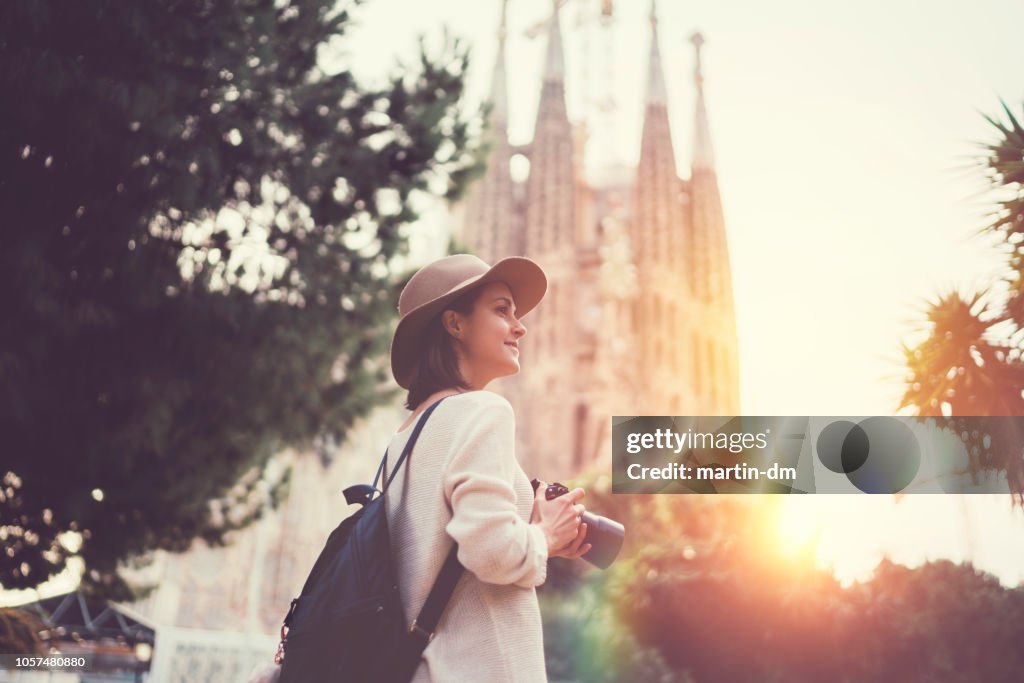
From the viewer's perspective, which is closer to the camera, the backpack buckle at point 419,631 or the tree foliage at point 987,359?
the backpack buckle at point 419,631

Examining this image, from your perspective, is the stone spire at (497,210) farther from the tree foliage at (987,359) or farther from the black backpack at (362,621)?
the black backpack at (362,621)

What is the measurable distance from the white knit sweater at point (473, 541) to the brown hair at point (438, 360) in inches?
6.2

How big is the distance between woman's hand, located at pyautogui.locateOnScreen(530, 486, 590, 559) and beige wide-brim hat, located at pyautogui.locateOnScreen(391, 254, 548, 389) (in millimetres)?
418

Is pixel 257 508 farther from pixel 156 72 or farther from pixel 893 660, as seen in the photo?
pixel 893 660

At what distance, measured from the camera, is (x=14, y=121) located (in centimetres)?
445

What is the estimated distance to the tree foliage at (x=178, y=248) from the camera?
4652 mm

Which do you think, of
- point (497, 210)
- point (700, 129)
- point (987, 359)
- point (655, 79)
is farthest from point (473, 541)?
point (700, 129)

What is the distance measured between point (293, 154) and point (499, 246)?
23827 millimetres

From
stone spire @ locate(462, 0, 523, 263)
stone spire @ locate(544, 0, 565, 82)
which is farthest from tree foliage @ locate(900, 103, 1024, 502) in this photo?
stone spire @ locate(544, 0, 565, 82)

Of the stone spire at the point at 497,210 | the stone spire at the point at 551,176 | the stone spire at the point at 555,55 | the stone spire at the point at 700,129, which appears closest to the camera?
the stone spire at the point at 497,210

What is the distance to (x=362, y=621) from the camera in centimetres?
136

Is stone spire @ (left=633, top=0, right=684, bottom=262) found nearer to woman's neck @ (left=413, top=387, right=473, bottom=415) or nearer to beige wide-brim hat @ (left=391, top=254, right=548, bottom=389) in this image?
beige wide-brim hat @ (left=391, top=254, right=548, bottom=389)

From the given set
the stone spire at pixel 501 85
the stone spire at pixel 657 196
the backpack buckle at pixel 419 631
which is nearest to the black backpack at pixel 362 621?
the backpack buckle at pixel 419 631

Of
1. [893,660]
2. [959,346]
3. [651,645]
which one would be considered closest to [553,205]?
[651,645]
